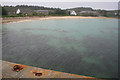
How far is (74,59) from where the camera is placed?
33.8 ft

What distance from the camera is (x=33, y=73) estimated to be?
6613 mm

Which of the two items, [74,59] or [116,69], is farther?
[74,59]

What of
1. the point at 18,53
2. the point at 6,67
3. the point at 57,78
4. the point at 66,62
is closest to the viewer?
the point at 57,78

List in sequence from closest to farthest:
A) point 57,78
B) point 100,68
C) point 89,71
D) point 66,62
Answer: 1. point 57,78
2. point 89,71
3. point 100,68
4. point 66,62

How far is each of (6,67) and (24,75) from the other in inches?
73.3

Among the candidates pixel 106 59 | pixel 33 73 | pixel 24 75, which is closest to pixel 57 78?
pixel 33 73

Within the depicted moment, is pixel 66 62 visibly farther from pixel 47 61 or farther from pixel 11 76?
pixel 11 76

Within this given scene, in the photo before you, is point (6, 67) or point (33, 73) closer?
point (33, 73)

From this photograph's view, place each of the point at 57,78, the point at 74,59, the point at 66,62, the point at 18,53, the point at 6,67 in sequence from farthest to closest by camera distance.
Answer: the point at 18,53
the point at 74,59
the point at 66,62
the point at 6,67
the point at 57,78

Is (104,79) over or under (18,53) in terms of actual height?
under

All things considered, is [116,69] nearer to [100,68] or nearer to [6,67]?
[100,68]

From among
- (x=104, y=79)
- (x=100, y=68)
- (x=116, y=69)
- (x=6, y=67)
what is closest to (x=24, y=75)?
(x=6, y=67)

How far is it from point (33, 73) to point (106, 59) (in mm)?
7729

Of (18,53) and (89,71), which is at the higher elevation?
(18,53)
